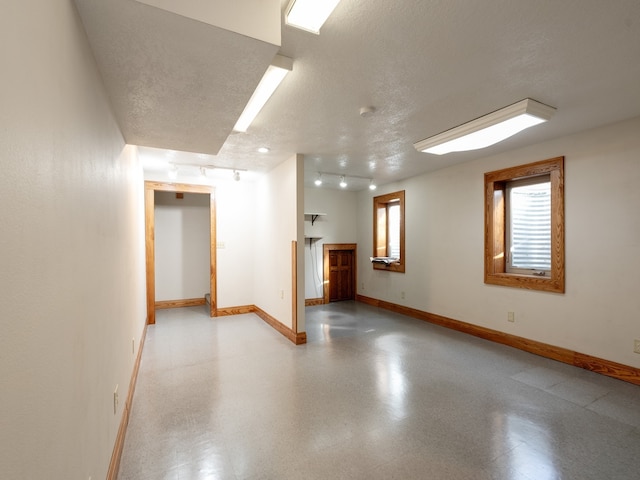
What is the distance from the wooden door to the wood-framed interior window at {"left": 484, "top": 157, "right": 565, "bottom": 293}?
3238 millimetres

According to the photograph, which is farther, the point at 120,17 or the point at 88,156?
the point at 88,156

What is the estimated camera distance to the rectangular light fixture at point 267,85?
1.90 m

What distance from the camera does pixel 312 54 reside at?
73.5 inches

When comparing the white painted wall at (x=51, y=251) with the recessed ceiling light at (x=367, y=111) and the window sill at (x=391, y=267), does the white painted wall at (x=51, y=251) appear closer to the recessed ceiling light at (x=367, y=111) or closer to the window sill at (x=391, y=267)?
the recessed ceiling light at (x=367, y=111)

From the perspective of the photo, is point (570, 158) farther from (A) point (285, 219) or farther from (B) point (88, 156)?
(B) point (88, 156)

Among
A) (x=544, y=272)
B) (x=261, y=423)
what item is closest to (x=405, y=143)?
(x=544, y=272)

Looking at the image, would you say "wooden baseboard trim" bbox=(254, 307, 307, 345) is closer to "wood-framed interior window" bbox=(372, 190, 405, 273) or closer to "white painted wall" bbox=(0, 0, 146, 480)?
"white painted wall" bbox=(0, 0, 146, 480)

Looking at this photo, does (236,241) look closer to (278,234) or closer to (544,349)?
(278,234)

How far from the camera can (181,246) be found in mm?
→ 6195

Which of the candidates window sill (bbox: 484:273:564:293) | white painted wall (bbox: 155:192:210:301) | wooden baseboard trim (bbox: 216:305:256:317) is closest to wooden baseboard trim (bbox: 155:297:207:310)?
white painted wall (bbox: 155:192:210:301)

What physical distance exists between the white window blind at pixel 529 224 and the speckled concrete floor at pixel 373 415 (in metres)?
1.21

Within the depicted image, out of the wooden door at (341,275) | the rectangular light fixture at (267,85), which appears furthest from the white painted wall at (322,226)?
the rectangular light fixture at (267,85)

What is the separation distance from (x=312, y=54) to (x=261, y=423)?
8.69ft

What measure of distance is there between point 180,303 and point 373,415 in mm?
5062
